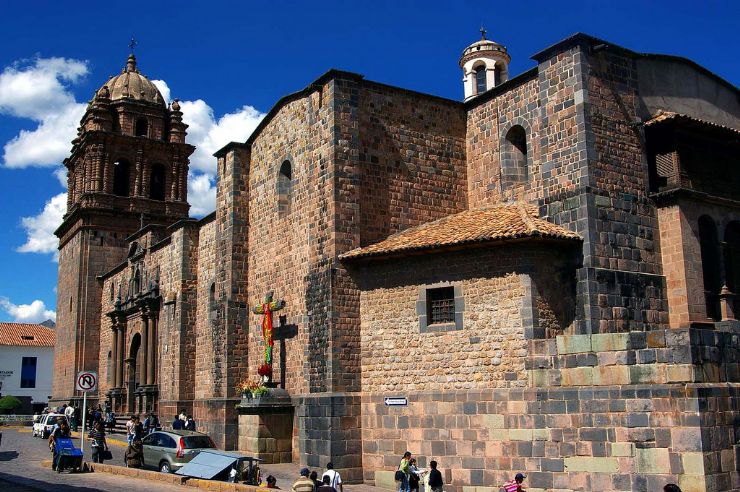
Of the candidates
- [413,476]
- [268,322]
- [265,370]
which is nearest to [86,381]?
[265,370]

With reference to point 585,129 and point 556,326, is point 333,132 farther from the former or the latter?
point 556,326

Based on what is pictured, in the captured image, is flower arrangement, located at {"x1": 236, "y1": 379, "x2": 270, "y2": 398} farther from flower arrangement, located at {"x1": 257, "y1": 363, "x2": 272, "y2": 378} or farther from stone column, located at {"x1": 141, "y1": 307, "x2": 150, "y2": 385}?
stone column, located at {"x1": 141, "y1": 307, "x2": 150, "y2": 385}

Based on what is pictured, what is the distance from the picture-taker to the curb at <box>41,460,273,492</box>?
1525 centimetres

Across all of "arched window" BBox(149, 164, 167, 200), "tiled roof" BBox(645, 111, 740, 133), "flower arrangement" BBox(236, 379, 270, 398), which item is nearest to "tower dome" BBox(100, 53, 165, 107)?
"arched window" BBox(149, 164, 167, 200)

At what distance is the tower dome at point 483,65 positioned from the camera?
103ft

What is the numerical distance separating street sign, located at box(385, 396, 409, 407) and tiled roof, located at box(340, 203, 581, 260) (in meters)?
3.45

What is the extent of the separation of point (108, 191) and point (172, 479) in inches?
1216

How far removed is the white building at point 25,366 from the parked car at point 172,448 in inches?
1995

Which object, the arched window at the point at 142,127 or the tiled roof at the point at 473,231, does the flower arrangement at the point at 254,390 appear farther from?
the arched window at the point at 142,127

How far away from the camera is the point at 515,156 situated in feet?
67.8

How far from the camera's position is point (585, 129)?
17.7m

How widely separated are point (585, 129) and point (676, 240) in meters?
3.39

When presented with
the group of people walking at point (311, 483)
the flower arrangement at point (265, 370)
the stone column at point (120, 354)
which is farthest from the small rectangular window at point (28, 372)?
the group of people walking at point (311, 483)

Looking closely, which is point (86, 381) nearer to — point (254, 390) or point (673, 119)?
point (254, 390)
